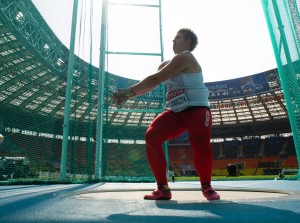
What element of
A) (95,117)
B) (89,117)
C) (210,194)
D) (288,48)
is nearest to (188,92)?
(210,194)

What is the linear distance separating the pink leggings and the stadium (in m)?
3.40

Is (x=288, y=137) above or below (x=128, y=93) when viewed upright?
above

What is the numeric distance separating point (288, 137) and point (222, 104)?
27.7ft

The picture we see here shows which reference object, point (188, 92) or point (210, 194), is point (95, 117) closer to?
point (188, 92)

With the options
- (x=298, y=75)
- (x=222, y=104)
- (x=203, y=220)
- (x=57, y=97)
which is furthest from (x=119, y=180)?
(x=222, y=104)

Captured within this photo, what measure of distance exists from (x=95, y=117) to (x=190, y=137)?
5285 mm

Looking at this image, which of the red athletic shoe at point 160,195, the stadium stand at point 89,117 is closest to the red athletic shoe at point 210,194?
the red athletic shoe at point 160,195

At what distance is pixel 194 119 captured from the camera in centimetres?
164

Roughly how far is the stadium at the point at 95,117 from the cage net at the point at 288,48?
2cm

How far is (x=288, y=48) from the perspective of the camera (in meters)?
4.61

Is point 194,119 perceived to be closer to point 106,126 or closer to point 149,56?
point 106,126

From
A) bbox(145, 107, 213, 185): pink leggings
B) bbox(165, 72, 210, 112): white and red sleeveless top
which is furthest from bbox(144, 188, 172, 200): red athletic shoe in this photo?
bbox(165, 72, 210, 112): white and red sleeveless top

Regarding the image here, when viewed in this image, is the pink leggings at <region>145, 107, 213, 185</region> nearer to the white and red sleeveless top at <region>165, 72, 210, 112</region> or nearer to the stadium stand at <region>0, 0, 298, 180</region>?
the white and red sleeveless top at <region>165, 72, 210, 112</region>

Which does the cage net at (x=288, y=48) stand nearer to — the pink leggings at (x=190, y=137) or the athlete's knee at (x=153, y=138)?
the pink leggings at (x=190, y=137)
